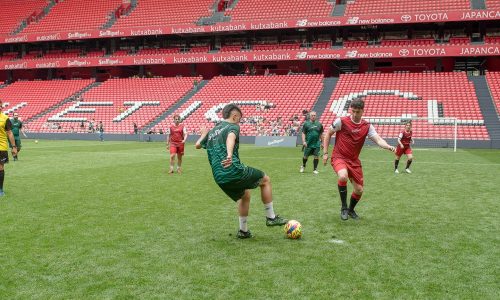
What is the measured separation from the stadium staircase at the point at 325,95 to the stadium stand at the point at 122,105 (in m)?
13.6

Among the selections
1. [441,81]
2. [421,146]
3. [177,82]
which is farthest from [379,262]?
[177,82]

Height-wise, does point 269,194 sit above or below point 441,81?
below

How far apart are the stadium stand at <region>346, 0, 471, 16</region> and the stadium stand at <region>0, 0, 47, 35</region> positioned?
38.9m

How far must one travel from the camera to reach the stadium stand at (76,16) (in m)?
52.2

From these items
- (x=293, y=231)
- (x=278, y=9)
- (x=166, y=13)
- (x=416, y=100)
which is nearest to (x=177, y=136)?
(x=293, y=231)

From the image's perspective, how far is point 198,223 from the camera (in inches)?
317

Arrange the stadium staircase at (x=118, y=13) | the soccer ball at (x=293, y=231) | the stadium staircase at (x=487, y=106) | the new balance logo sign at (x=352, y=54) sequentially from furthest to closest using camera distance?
the stadium staircase at (x=118, y=13) < the new balance logo sign at (x=352, y=54) < the stadium staircase at (x=487, y=106) < the soccer ball at (x=293, y=231)

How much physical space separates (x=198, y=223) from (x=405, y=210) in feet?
13.6

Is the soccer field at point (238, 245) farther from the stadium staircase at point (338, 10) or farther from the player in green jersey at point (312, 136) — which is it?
the stadium staircase at point (338, 10)

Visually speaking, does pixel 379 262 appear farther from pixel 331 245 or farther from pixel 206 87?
pixel 206 87

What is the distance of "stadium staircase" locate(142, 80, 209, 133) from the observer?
4129 cm

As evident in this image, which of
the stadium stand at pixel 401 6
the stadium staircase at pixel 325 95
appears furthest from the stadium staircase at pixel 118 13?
the stadium stand at pixel 401 6

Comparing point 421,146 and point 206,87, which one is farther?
point 206,87

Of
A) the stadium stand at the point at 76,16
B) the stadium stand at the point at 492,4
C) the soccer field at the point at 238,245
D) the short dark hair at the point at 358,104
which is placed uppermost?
the stadium stand at the point at 76,16
